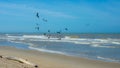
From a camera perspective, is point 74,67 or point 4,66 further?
point 74,67

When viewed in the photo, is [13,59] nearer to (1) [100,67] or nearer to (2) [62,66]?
(2) [62,66]

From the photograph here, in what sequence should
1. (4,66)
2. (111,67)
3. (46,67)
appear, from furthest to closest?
(111,67) → (46,67) → (4,66)

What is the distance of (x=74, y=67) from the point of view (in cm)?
1398

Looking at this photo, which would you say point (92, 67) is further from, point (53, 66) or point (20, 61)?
point (20, 61)

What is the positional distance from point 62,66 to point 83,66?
1.22 metres

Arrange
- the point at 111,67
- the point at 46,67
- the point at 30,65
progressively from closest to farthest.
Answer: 1. the point at 30,65
2. the point at 46,67
3. the point at 111,67

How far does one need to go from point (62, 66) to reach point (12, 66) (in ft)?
10.7

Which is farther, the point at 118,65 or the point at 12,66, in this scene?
the point at 118,65

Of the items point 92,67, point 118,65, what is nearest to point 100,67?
point 92,67

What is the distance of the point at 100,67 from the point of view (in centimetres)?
1437

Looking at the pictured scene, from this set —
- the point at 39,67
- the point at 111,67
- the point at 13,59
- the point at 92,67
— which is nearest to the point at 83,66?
the point at 92,67

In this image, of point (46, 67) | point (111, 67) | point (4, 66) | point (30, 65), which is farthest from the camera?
point (111, 67)

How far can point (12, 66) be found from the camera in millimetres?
11828

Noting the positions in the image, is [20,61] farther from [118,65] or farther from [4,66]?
[118,65]
